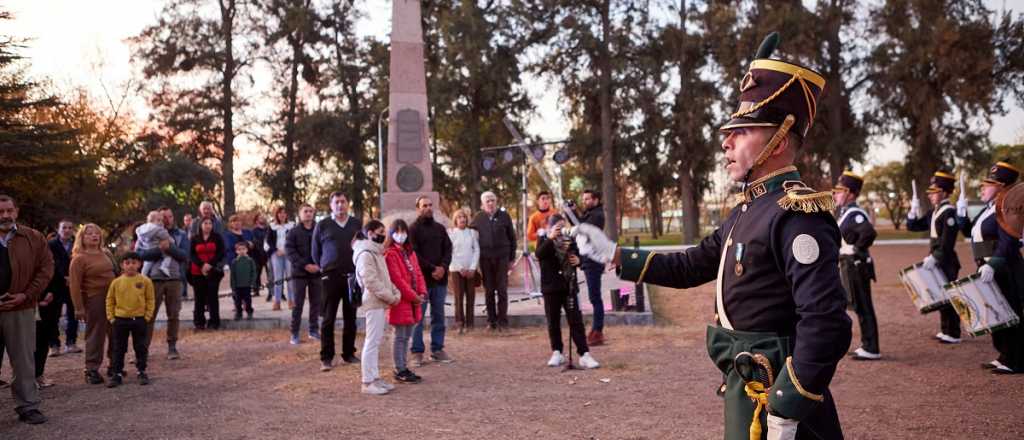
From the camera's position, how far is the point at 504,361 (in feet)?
28.8

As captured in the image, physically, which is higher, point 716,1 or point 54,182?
point 716,1

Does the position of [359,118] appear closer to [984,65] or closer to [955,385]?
[984,65]

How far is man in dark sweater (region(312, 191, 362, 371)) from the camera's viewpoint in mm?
8570

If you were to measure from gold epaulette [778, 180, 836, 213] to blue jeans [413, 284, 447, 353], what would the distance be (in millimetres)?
6347

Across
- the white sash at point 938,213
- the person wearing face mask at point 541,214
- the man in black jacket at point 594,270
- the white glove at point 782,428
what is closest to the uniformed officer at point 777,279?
the white glove at point 782,428

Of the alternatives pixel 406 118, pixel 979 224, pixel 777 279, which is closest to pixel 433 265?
pixel 406 118

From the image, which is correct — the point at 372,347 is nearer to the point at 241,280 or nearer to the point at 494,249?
the point at 494,249

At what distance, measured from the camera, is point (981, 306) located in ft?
25.0

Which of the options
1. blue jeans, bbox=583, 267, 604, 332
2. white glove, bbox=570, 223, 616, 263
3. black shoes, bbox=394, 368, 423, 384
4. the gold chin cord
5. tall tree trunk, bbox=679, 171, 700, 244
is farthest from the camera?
tall tree trunk, bbox=679, 171, 700, 244

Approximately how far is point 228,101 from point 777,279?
109ft

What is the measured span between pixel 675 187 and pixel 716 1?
8.46 metres

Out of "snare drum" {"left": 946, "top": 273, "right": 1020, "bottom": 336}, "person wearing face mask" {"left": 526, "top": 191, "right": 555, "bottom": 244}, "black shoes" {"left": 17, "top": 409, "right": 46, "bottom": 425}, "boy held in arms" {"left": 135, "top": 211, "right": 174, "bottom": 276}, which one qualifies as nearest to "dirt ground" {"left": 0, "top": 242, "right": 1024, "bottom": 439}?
"black shoes" {"left": 17, "top": 409, "right": 46, "bottom": 425}

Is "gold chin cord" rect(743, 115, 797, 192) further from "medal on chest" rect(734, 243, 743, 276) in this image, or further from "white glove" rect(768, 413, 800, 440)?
"white glove" rect(768, 413, 800, 440)

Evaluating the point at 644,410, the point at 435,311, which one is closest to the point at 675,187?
the point at 435,311
